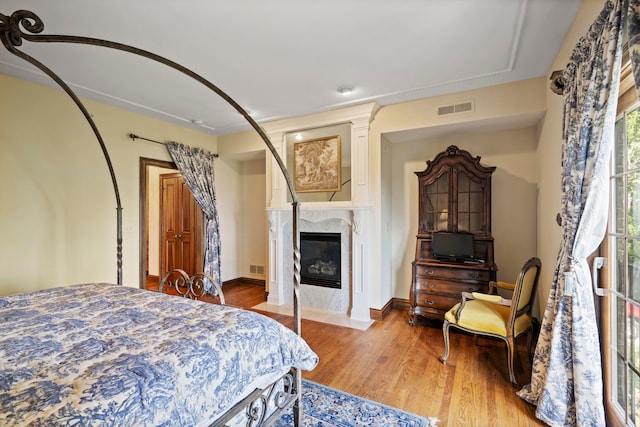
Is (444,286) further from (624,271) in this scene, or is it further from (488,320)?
(624,271)

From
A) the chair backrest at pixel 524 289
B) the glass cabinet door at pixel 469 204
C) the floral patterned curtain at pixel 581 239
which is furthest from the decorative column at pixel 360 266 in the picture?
the floral patterned curtain at pixel 581 239

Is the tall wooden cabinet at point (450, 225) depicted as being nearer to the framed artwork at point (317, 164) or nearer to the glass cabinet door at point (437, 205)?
the glass cabinet door at point (437, 205)

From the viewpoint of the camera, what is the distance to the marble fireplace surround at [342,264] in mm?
3510

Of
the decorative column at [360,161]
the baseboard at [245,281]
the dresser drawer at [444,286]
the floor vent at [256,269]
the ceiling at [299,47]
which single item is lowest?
the baseboard at [245,281]

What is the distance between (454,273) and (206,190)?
3.78 meters

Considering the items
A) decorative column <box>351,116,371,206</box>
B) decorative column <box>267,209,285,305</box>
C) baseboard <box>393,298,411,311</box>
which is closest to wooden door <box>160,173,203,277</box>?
decorative column <box>267,209,285,305</box>

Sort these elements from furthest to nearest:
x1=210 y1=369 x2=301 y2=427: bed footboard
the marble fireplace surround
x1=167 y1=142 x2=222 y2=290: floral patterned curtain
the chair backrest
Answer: x1=167 y1=142 x2=222 y2=290: floral patterned curtain < the marble fireplace surround < the chair backrest < x1=210 y1=369 x2=301 y2=427: bed footboard

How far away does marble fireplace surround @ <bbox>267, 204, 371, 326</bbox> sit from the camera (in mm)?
3510

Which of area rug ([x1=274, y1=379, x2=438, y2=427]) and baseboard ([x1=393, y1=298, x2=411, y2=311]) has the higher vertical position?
baseboard ([x1=393, y1=298, x2=411, y2=311])

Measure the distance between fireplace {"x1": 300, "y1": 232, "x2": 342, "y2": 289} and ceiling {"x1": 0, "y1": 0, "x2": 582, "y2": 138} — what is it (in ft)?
5.89

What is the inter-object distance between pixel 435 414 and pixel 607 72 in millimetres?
2159

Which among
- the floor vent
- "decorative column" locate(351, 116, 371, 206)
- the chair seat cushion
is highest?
"decorative column" locate(351, 116, 371, 206)

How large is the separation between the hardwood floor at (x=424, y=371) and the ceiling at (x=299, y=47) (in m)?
2.65

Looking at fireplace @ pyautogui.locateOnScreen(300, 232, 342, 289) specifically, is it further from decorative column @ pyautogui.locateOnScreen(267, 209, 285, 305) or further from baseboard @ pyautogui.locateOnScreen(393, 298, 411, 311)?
baseboard @ pyautogui.locateOnScreen(393, 298, 411, 311)
